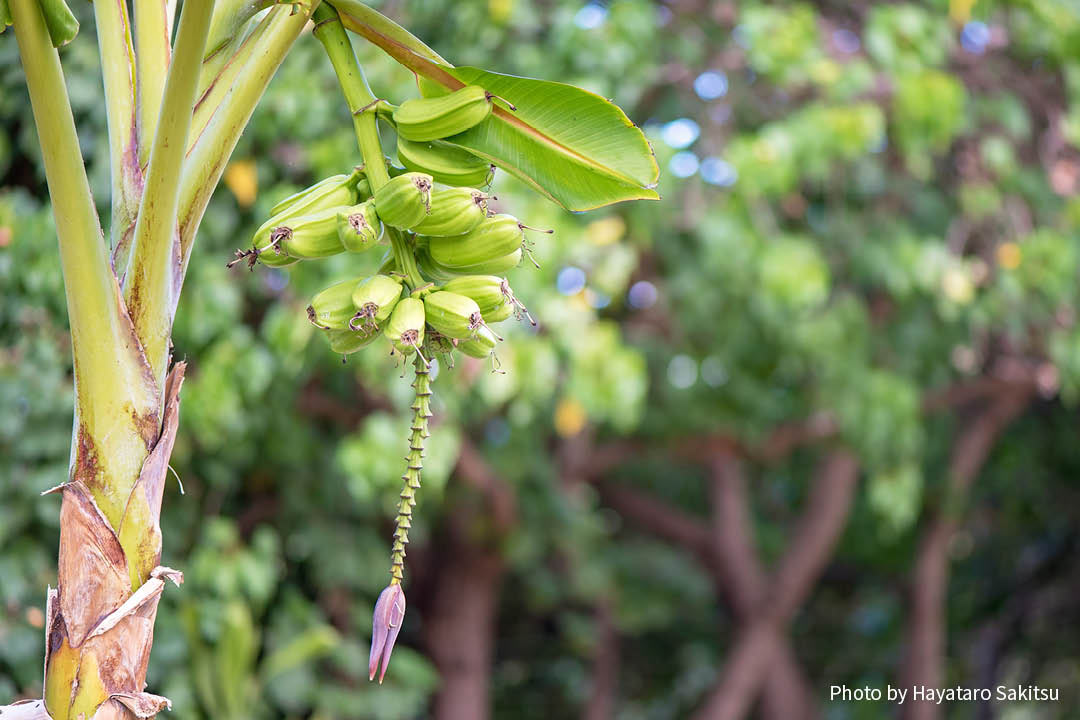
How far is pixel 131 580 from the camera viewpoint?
0.61m

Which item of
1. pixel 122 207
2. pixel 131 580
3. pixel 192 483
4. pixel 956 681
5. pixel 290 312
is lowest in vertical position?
pixel 956 681

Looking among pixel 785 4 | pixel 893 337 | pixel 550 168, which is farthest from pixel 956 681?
pixel 550 168

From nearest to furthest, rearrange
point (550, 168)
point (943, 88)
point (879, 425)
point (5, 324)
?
1. point (550, 168)
2. point (5, 324)
3. point (943, 88)
4. point (879, 425)

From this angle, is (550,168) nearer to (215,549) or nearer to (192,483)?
(215,549)

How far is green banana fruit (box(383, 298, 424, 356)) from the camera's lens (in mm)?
613

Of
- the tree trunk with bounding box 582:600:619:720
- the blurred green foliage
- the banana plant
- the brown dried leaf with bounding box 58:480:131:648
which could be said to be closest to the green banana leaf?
the banana plant

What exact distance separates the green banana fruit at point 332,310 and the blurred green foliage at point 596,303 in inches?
40.7

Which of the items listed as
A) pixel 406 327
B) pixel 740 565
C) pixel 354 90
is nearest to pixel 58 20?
pixel 354 90

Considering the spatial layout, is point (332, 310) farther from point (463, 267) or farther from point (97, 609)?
point (97, 609)

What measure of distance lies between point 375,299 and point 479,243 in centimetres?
10

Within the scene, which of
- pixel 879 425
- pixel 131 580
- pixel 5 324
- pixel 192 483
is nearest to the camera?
pixel 131 580

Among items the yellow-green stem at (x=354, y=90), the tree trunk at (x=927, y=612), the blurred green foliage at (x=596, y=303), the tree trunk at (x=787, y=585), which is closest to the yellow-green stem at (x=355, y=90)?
the yellow-green stem at (x=354, y=90)

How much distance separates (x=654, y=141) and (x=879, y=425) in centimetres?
99

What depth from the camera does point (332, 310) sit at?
685mm
